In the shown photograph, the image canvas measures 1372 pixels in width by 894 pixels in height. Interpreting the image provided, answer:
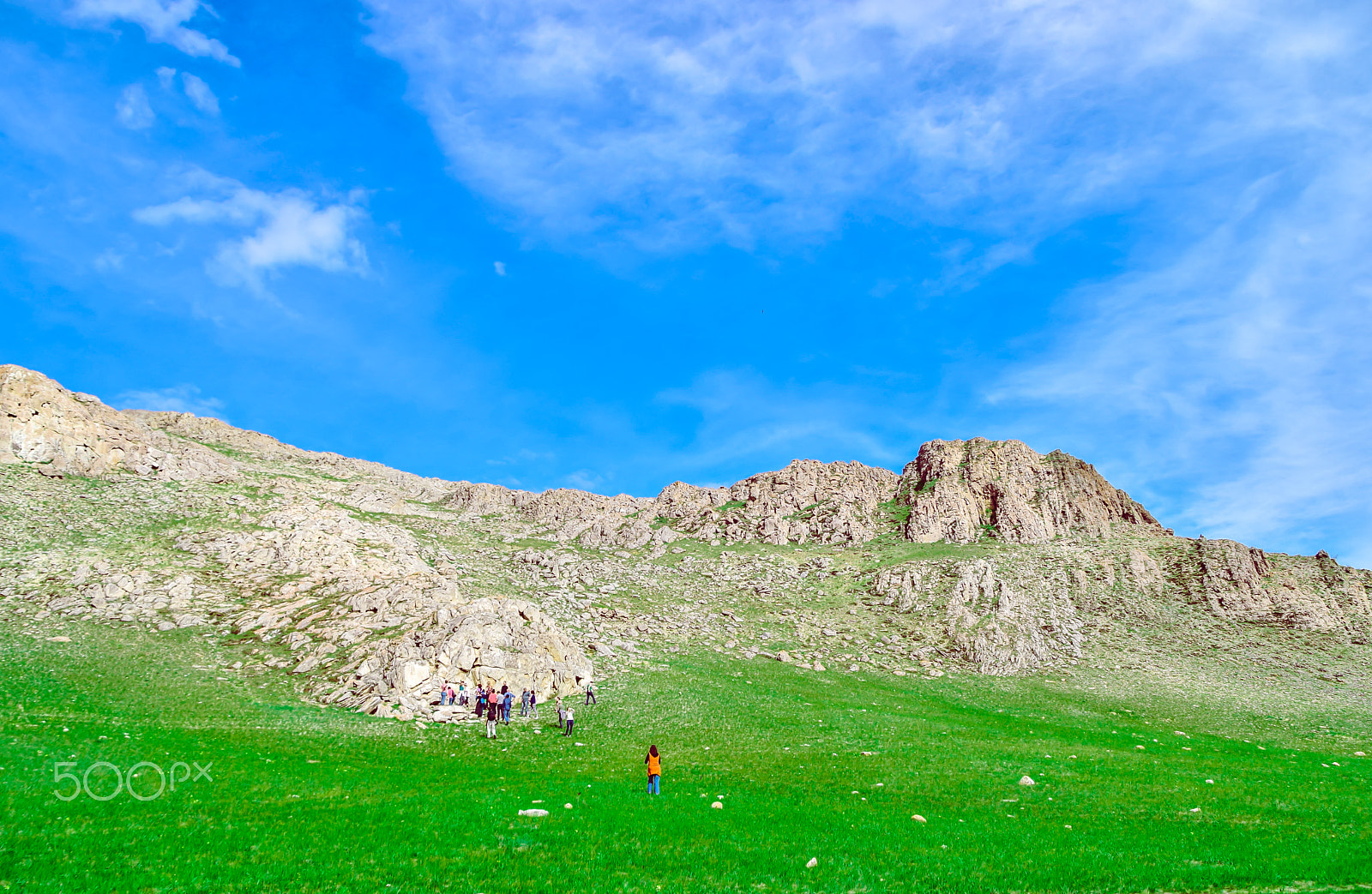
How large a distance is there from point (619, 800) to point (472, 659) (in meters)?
28.4

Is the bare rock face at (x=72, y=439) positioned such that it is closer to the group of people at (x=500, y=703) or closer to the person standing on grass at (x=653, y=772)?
the group of people at (x=500, y=703)

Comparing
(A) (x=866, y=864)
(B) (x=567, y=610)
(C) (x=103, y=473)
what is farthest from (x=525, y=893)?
(C) (x=103, y=473)

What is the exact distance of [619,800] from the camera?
2484 cm

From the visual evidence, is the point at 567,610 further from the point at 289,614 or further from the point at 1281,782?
the point at 1281,782

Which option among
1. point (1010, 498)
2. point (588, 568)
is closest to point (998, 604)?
point (1010, 498)

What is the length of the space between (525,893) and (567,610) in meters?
65.8

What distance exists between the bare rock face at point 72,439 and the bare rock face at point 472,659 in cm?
6198

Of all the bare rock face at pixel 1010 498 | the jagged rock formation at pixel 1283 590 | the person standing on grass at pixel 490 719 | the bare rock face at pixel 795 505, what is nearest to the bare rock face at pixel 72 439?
the person standing on grass at pixel 490 719

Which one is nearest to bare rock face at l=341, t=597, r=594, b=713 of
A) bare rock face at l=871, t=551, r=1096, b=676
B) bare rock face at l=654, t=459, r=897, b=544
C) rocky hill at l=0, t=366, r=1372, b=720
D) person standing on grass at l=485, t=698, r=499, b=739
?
rocky hill at l=0, t=366, r=1372, b=720

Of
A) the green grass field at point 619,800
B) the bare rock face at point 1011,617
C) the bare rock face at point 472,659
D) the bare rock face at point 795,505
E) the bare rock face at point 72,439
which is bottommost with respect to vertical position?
the green grass field at point 619,800

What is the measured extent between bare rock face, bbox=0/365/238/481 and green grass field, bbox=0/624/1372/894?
4627 centimetres

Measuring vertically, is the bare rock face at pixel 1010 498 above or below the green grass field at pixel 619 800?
above

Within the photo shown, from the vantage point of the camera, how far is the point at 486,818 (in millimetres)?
20859

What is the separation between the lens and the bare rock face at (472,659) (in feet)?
149
